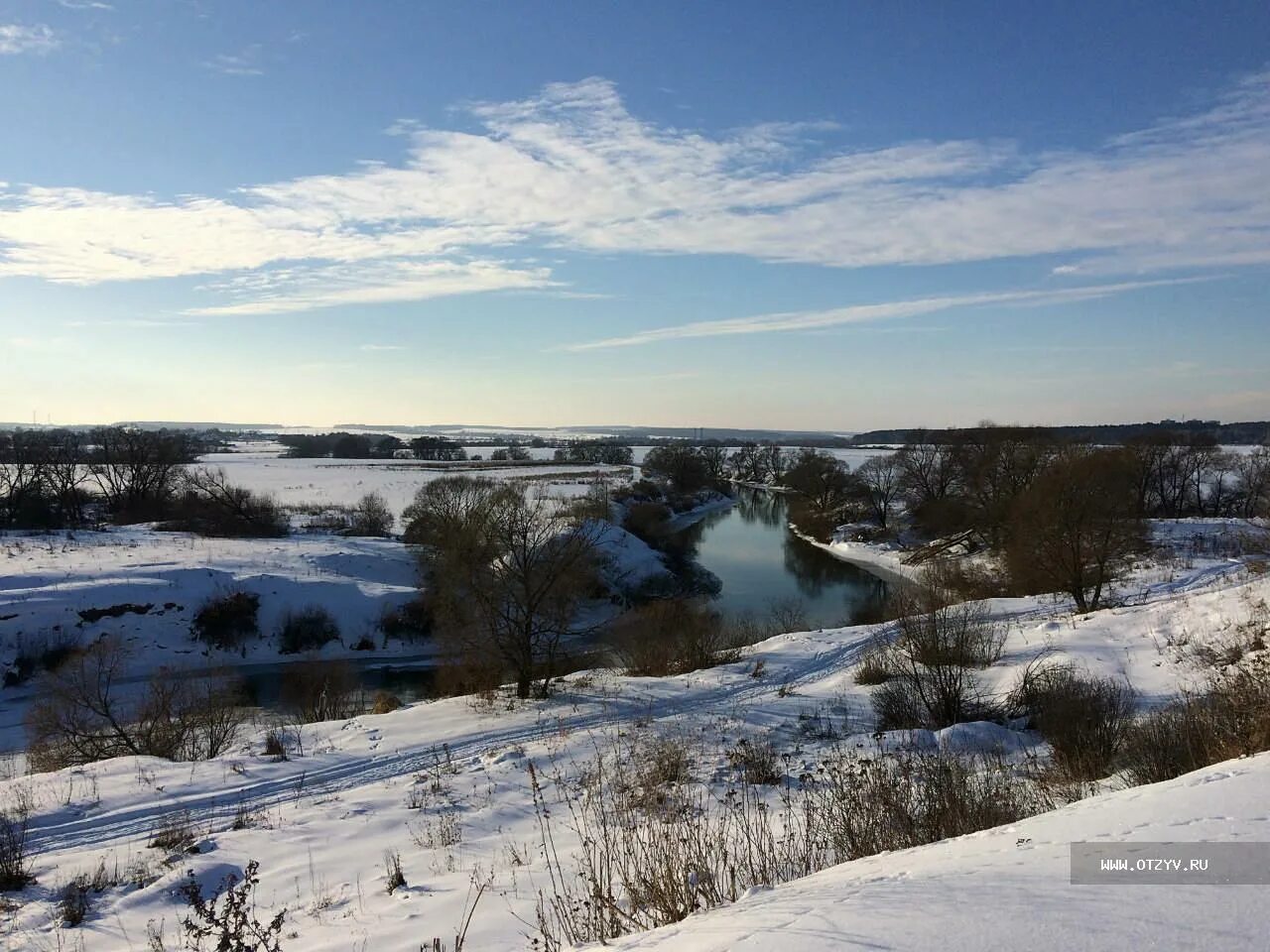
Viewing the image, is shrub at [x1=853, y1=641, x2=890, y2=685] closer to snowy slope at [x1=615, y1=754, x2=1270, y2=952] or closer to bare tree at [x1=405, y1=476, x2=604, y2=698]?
bare tree at [x1=405, y1=476, x2=604, y2=698]

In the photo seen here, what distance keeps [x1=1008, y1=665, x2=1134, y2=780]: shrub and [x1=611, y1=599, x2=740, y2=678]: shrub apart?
8.82 m

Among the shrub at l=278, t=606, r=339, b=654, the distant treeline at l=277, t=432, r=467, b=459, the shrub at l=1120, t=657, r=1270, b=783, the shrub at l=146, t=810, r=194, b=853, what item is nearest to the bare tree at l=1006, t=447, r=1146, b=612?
the shrub at l=1120, t=657, r=1270, b=783

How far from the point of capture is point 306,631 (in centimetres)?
2925

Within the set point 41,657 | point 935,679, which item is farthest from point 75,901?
point 41,657

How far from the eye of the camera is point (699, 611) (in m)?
26.6

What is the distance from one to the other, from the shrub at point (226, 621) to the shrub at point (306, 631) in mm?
1148

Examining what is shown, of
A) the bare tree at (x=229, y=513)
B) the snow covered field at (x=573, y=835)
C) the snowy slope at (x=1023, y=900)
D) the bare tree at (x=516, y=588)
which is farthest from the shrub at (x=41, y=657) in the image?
the snowy slope at (x=1023, y=900)

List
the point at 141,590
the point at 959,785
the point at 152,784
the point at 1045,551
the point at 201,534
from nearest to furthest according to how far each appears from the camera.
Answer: the point at 959,785
the point at 152,784
the point at 1045,551
the point at 141,590
the point at 201,534

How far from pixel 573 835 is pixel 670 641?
1452 centimetres

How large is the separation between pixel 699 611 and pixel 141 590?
22079 mm

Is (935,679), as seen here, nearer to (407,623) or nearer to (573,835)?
(573,835)

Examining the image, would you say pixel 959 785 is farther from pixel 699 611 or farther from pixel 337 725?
pixel 699 611

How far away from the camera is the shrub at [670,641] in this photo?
63.6 feet

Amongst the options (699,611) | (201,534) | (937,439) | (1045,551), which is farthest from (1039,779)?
(937,439)
